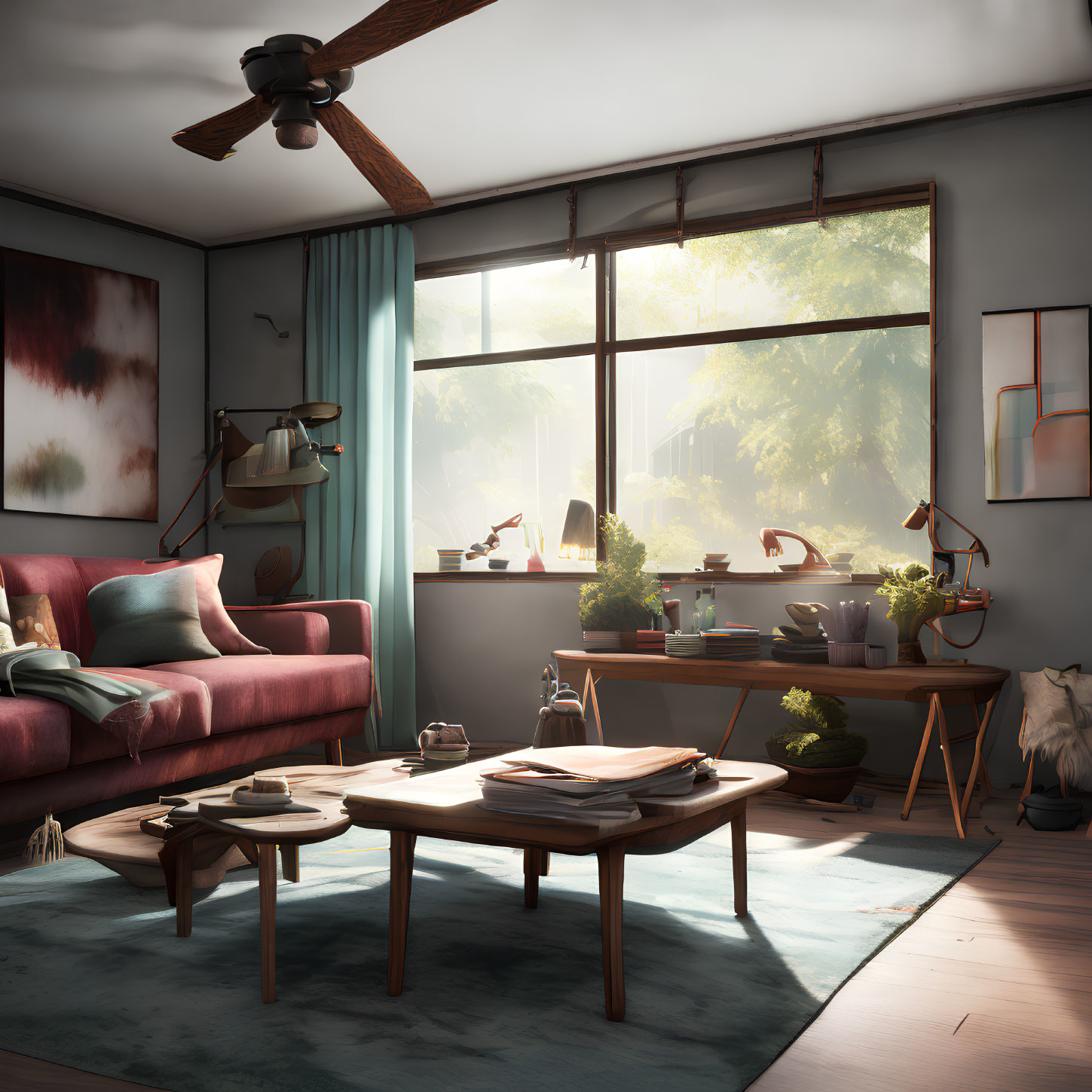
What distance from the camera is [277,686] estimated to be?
346 cm

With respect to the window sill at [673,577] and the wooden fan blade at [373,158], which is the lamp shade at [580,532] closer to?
the window sill at [673,577]

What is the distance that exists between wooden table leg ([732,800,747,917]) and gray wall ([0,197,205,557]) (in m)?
3.62

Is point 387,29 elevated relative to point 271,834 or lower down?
elevated

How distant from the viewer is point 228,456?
16.9 feet

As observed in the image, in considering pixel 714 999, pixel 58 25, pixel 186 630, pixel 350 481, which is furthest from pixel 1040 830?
pixel 58 25

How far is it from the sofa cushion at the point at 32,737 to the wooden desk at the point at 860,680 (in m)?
1.86

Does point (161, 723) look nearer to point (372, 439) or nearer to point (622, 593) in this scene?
point (622, 593)

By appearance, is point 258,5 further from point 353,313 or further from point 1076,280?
point 1076,280

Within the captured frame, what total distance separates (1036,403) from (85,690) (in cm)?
334

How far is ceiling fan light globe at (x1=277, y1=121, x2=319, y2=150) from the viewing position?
2.77m

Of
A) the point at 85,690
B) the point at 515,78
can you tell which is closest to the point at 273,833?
the point at 85,690

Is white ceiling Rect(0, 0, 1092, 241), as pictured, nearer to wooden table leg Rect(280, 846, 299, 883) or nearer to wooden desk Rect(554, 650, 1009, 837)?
wooden desk Rect(554, 650, 1009, 837)

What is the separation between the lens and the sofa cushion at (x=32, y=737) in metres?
2.47

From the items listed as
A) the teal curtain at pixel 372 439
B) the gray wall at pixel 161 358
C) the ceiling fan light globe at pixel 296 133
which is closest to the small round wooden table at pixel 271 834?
the ceiling fan light globe at pixel 296 133
